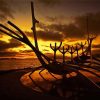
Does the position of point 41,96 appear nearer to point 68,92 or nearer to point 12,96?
point 12,96

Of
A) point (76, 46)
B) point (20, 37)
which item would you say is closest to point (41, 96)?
point (20, 37)

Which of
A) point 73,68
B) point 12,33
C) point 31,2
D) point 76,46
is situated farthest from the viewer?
point 76,46

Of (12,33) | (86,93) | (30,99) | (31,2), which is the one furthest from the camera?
(86,93)

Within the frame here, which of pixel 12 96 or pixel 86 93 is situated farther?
pixel 86 93

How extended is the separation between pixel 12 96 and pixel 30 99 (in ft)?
3.94

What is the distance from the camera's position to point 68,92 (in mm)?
16219

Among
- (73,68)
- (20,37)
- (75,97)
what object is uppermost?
(20,37)

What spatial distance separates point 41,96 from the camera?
11430mm

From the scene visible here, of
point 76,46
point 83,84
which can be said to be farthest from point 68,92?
point 76,46

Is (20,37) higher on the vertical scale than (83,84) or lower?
higher

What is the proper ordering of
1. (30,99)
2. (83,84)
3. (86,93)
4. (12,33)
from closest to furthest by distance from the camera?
(30,99)
(12,33)
(86,93)
(83,84)

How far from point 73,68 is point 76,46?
1726 cm

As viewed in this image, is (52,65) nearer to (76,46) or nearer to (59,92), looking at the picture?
(59,92)

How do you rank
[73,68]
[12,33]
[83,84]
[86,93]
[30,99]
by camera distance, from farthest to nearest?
[83,84] → [86,93] → [73,68] → [12,33] → [30,99]
